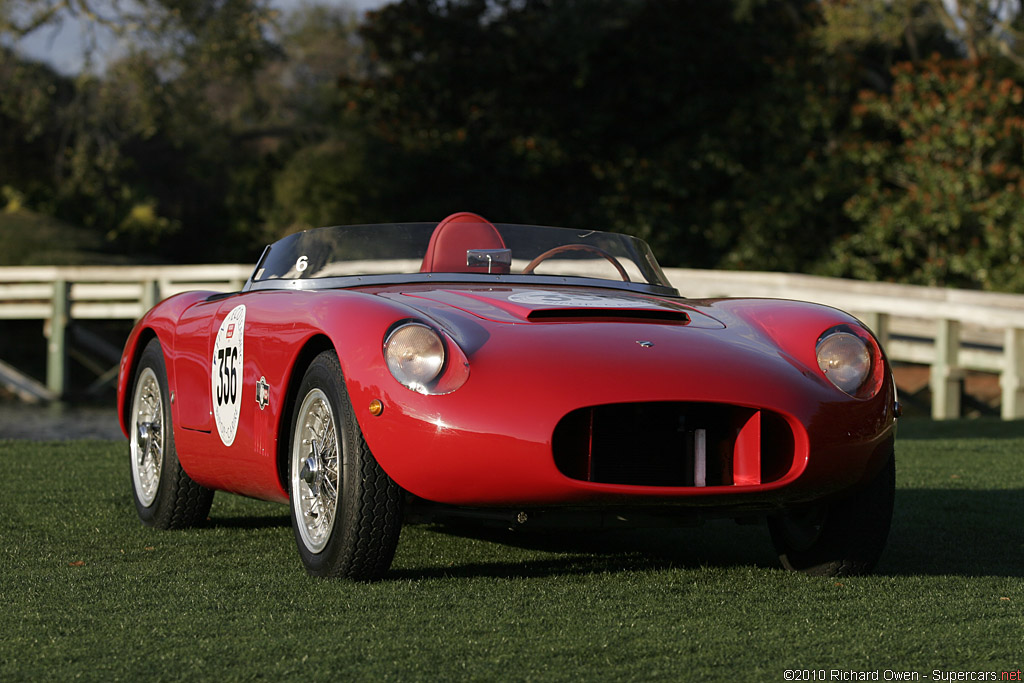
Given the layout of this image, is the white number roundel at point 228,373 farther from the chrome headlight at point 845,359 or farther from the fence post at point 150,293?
the fence post at point 150,293

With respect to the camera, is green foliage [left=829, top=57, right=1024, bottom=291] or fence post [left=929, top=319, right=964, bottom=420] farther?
green foliage [left=829, top=57, right=1024, bottom=291]

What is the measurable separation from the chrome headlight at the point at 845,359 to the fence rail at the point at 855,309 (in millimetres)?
4431

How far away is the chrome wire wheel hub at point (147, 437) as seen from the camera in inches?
233

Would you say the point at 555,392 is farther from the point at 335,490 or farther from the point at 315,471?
the point at 315,471

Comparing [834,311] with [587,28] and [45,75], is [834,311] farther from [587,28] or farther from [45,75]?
[45,75]

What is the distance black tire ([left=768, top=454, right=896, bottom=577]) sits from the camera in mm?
4535

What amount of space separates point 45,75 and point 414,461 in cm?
2626

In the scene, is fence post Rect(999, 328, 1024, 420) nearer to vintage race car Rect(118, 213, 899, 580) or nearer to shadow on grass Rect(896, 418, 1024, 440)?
shadow on grass Rect(896, 418, 1024, 440)

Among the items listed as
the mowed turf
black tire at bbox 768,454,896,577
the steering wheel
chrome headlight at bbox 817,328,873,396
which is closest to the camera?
the mowed turf

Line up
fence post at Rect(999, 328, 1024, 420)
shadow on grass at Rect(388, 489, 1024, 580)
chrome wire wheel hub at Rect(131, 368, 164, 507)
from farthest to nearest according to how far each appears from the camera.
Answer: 1. fence post at Rect(999, 328, 1024, 420)
2. chrome wire wheel hub at Rect(131, 368, 164, 507)
3. shadow on grass at Rect(388, 489, 1024, 580)

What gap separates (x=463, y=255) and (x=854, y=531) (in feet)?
6.41

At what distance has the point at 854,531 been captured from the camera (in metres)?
4.53

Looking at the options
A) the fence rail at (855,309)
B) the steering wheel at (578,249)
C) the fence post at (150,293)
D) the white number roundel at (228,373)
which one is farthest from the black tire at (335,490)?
the fence post at (150,293)

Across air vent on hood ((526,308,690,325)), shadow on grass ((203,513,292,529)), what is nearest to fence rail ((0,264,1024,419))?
shadow on grass ((203,513,292,529))
